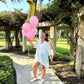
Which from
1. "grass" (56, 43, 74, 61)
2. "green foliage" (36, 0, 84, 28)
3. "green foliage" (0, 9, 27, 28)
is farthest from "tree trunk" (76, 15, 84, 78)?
"green foliage" (0, 9, 27, 28)

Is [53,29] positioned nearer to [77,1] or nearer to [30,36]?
[77,1]

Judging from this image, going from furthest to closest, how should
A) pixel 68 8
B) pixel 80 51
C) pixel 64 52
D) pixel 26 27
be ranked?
pixel 64 52, pixel 68 8, pixel 80 51, pixel 26 27

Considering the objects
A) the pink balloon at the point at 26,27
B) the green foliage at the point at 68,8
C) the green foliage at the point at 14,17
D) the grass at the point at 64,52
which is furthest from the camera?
the green foliage at the point at 14,17

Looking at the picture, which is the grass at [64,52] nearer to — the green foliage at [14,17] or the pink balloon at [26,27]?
the pink balloon at [26,27]

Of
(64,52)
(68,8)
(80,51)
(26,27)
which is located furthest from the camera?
(64,52)

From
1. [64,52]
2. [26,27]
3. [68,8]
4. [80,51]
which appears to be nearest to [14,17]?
[68,8]

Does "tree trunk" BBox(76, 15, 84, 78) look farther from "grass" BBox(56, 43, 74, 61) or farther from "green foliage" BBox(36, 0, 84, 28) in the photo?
"grass" BBox(56, 43, 74, 61)

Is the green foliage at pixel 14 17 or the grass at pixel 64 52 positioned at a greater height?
the green foliage at pixel 14 17

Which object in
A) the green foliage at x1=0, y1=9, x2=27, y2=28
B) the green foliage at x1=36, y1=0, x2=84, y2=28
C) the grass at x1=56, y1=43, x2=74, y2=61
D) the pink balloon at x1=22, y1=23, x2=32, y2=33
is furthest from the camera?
the green foliage at x1=0, y1=9, x2=27, y2=28

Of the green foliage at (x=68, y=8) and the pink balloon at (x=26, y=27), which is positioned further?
the green foliage at (x=68, y=8)

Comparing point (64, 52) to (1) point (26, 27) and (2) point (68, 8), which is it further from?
(1) point (26, 27)

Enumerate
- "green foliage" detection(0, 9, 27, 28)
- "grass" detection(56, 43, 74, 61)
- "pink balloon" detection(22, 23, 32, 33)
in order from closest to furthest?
1. "pink balloon" detection(22, 23, 32, 33)
2. "grass" detection(56, 43, 74, 61)
3. "green foliage" detection(0, 9, 27, 28)

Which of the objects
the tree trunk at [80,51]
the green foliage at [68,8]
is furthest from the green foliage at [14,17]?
the tree trunk at [80,51]

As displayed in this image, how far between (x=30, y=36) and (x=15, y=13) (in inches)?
172
